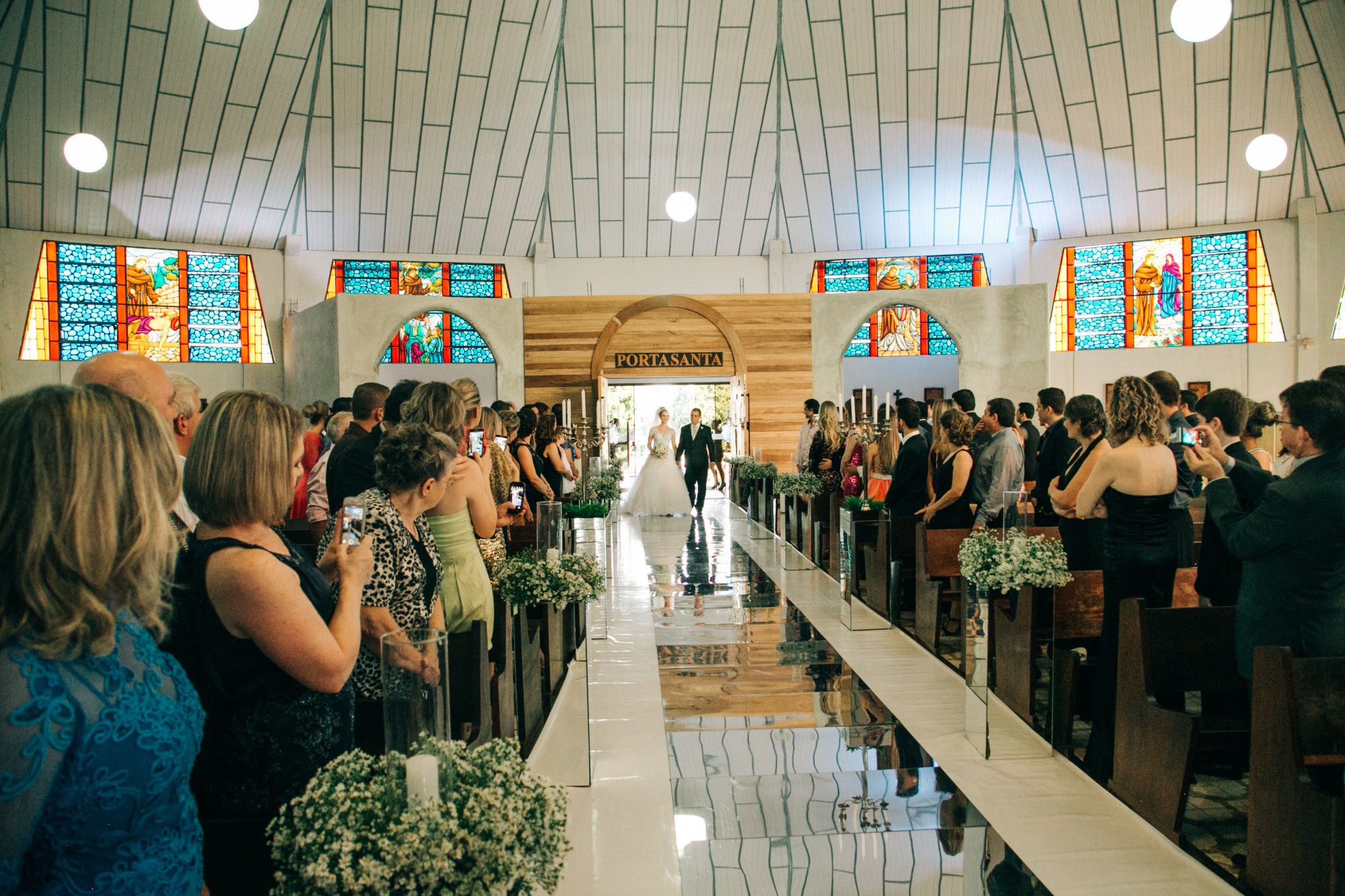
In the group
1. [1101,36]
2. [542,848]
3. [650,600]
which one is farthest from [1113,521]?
[1101,36]

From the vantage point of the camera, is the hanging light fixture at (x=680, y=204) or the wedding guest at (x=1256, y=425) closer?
the wedding guest at (x=1256, y=425)

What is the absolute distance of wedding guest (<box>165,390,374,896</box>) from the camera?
1841 millimetres

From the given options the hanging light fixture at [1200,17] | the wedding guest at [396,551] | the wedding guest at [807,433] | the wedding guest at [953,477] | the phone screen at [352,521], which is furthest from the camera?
the wedding guest at [807,433]

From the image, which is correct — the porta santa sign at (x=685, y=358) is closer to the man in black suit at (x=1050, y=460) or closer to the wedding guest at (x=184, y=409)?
the man in black suit at (x=1050, y=460)

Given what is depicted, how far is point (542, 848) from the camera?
172 centimetres

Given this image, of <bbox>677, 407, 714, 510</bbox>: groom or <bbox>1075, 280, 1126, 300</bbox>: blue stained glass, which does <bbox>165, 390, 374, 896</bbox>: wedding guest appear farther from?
<bbox>1075, 280, 1126, 300</bbox>: blue stained glass

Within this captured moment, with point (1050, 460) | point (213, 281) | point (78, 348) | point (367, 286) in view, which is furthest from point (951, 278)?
point (78, 348)

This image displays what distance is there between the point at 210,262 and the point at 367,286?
233cm

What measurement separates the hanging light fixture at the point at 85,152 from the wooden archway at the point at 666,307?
695cm

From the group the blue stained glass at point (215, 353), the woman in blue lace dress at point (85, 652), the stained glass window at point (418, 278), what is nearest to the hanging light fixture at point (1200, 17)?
the woman in blue lace dress at point (85, 652)

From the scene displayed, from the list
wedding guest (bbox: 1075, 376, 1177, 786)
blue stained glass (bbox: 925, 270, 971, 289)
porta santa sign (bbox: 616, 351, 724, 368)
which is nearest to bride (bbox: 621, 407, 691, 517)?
porta santa sign (bbox: 616, 351, 724, 368)

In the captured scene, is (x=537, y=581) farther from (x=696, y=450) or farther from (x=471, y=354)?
(x=471, y=354)

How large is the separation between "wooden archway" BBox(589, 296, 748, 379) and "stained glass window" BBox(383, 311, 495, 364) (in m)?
1.93

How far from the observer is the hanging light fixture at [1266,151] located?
1099 centimetres
